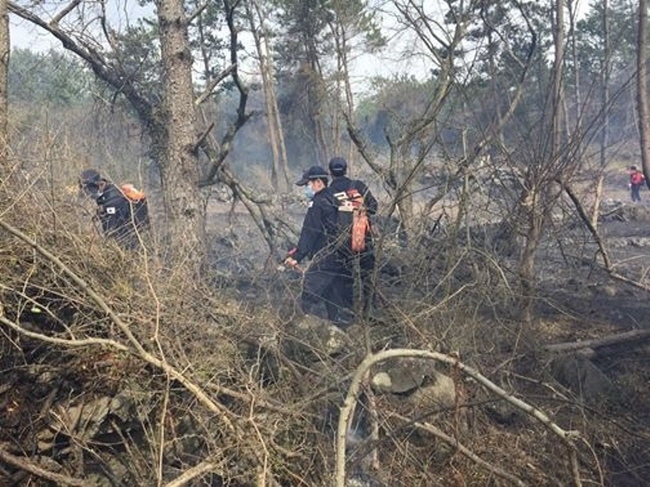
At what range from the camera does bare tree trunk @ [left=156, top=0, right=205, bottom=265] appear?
595 cm

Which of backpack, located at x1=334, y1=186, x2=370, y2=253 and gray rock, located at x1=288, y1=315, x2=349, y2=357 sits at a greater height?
backpack, located at x1=334, y1=186, x2=370, y2=253

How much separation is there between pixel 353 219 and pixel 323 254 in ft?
1.62

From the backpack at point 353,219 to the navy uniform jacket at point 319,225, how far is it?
89mm

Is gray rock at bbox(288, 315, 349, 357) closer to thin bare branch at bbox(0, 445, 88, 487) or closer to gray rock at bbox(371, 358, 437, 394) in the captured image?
gray rock at bbox(371, 358, 437, 394)

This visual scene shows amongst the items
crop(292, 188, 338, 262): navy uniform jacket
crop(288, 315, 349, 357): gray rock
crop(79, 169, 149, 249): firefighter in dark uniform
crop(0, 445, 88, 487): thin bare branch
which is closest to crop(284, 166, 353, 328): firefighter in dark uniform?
crop(292, 188, 338, 262): navy uniform jacket

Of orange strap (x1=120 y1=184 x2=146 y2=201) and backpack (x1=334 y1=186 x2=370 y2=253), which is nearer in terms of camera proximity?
backpack (x1=334 y1=186 x2=370 y2=253)

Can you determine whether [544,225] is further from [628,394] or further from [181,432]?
[181,432]

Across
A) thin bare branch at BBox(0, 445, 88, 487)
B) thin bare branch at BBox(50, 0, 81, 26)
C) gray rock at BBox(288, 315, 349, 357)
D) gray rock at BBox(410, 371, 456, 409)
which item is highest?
thin bare branch at BBox(50, 0, 81, 26)

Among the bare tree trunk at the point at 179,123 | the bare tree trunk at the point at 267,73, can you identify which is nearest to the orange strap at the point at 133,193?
the bare tree trunk at the point at 179,123

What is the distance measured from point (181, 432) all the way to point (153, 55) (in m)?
6.35

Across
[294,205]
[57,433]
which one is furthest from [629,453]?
[294,205]

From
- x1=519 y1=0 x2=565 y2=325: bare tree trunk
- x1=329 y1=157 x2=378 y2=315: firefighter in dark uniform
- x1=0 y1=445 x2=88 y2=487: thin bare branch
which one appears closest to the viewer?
x1=0 y1=445 x2=88 y2=487: thin bare branch

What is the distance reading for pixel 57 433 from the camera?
3338mm

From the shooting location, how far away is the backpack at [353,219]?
539 centimetres
